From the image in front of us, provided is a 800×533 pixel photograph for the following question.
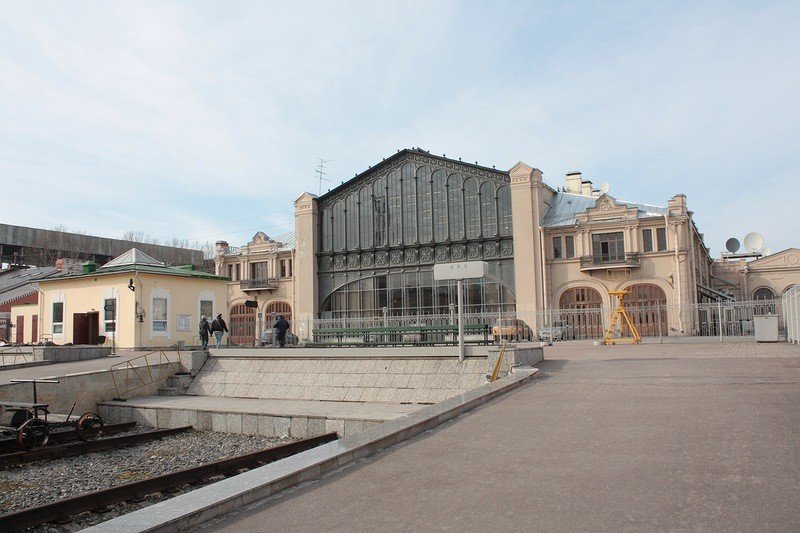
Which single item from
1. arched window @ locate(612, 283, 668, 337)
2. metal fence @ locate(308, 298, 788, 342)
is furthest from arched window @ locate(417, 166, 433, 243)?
arched window @ locate(612, 283, 668, 337)

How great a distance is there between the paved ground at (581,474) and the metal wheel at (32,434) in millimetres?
9512

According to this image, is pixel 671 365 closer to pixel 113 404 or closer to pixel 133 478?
pixel 133 478

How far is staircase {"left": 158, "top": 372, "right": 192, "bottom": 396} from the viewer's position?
20250 mm

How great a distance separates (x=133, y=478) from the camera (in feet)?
37.7

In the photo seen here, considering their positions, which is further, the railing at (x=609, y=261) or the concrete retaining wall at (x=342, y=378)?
the railing at (x=609, y=261)

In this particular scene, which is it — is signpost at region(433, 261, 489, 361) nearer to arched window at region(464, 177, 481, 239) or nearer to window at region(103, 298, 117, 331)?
window at region(103, 298, 117, 331)

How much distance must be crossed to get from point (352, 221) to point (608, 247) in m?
17.9

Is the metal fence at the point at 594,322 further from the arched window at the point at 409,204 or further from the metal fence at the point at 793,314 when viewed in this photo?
the arched window at the point at 409,204

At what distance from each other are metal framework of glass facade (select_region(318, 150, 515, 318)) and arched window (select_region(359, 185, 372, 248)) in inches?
2.8

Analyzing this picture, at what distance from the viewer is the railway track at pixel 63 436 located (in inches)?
513

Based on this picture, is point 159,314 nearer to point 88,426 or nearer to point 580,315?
point 88,426

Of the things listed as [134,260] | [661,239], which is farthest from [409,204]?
[134,260]

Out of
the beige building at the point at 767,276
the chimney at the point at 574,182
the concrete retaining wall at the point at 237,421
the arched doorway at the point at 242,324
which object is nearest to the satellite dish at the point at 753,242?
the beige building at the point at 767,276

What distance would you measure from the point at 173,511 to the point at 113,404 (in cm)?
1452
